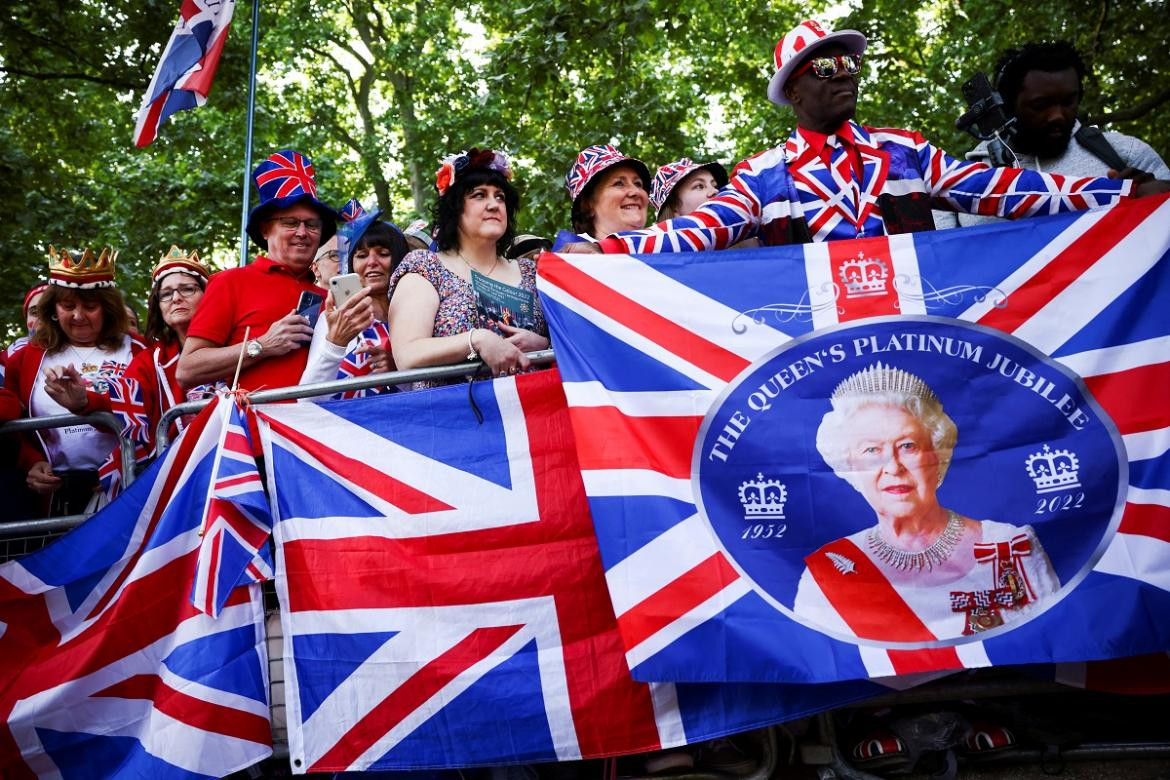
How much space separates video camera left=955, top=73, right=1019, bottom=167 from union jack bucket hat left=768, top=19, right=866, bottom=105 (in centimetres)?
87

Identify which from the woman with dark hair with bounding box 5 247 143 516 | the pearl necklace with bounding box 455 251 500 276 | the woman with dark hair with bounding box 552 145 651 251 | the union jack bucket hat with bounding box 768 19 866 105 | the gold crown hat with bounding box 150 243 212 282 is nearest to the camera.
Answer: the union jack bucket hat with bounding box 768 19 866 105

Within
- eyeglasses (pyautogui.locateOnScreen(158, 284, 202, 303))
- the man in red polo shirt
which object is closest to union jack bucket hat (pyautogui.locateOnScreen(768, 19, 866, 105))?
the man in red polo shirt

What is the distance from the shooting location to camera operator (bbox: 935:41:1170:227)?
16.6 feet

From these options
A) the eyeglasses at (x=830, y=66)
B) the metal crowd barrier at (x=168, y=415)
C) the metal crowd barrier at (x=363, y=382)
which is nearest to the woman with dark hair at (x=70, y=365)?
the metal crowd barrier at (x=168, y=415)

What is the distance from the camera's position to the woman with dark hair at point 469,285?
4.37 m

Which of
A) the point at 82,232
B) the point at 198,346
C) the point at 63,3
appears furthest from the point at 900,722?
the point at 82,232

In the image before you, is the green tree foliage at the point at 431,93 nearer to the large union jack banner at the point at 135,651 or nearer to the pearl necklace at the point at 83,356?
the pearl necklace at the point at 83,356

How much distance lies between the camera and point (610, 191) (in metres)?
5.61

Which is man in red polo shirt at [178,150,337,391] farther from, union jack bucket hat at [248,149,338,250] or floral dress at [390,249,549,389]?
floral dress at [390,249,549,389]

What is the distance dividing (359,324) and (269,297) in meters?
1.04

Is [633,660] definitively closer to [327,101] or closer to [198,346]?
[198,346]

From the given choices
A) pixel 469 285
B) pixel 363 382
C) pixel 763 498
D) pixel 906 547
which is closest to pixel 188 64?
pixel 469 285

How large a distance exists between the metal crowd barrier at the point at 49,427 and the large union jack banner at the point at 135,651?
159 millimetres

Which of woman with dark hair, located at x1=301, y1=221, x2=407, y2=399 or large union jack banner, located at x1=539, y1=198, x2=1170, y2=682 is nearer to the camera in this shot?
large union jack banner, located at x1=539, y1=198, x2=1170, y2=682
